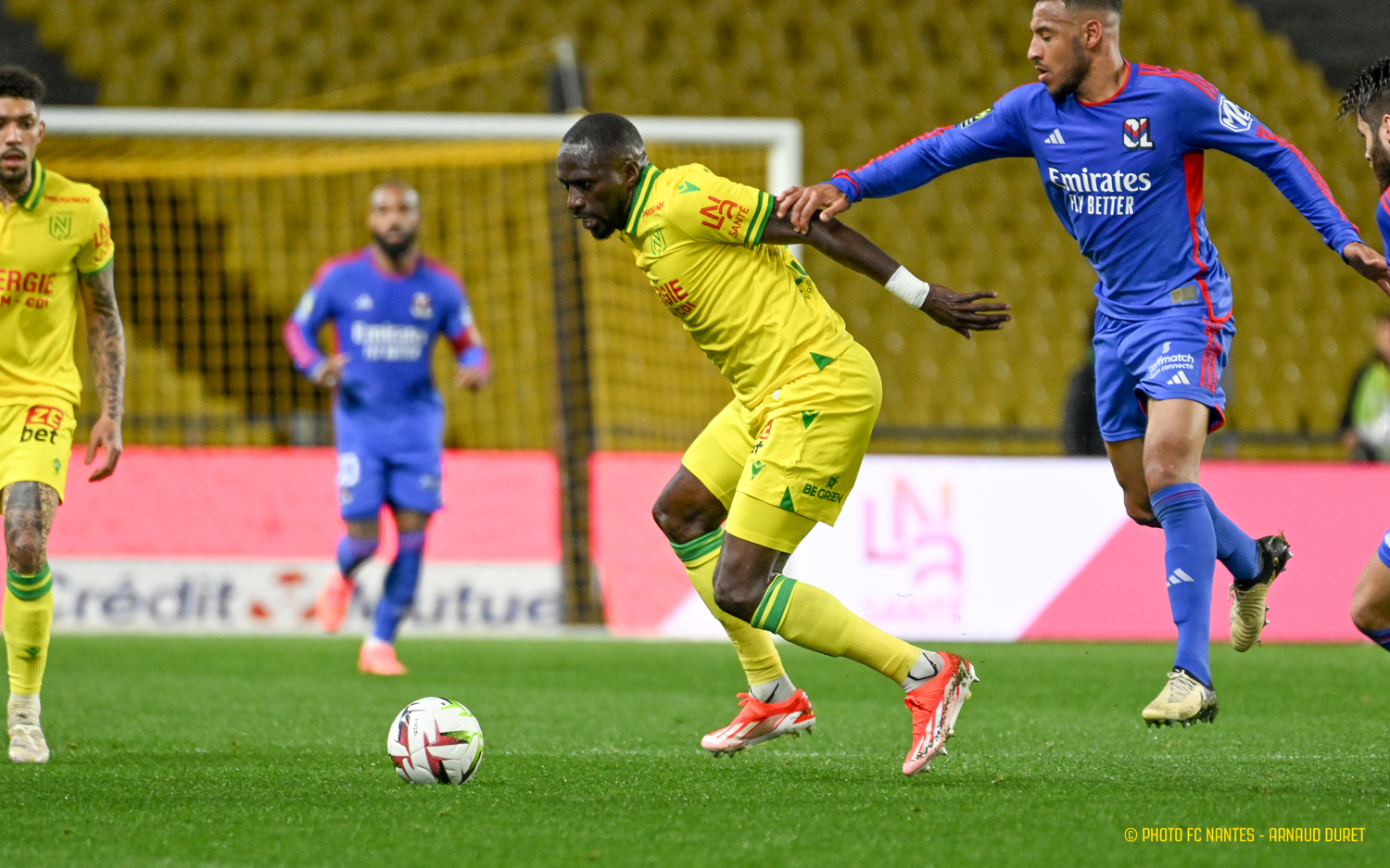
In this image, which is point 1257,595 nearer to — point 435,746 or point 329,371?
point 435,746

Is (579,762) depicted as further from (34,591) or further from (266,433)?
(266,433)

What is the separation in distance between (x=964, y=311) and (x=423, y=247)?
9.64 metres

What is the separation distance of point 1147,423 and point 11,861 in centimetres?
329

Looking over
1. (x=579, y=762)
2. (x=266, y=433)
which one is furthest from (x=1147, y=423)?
(x=266, y=433)

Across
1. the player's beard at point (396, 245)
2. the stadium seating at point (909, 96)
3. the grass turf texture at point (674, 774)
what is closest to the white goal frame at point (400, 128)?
the player's beard at point (396, 245)

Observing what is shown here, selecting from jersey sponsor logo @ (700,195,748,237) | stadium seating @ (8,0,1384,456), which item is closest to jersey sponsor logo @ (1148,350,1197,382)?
jersey sponsor logo @ (700,195,748,237)

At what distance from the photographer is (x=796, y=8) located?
14.3 m

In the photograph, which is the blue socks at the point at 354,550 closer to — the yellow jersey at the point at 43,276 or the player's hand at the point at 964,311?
the yellow jersey at the point at 43,276

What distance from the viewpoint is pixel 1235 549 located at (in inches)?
191

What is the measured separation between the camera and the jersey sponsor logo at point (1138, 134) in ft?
15.2

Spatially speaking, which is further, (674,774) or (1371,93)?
(674,774)

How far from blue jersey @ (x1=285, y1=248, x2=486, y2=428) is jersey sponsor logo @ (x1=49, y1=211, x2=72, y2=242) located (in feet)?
9.37

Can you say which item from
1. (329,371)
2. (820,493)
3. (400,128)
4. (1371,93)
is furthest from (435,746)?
(400,128)

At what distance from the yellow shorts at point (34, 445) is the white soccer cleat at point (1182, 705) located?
316 centimetres
